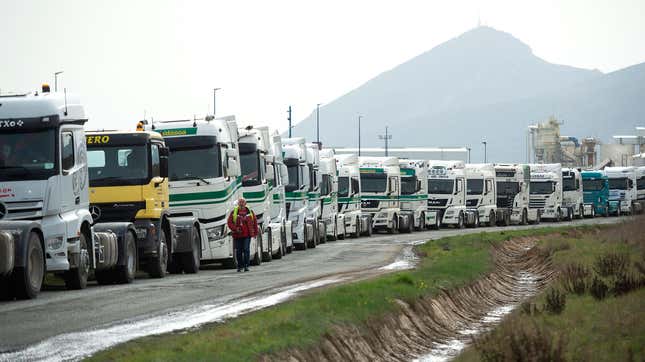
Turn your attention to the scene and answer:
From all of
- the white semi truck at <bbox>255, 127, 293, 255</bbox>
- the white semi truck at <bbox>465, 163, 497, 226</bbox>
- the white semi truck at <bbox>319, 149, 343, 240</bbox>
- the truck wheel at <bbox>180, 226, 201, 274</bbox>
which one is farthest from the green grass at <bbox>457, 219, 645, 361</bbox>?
the white semi truck at <bbox>465, 163, 497, 226</bbox>

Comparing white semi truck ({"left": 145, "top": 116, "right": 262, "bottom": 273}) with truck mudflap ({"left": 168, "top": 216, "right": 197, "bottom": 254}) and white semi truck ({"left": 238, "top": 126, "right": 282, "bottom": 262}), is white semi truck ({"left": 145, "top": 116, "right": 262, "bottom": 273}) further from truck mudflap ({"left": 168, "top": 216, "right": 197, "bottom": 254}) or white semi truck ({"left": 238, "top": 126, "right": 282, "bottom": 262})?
white semi truck ({"left": 238, "top": 126, "right": 282, "bottom": 262})

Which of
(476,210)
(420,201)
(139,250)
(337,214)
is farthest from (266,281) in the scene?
(476,210)

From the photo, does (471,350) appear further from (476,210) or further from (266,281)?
(476,210)

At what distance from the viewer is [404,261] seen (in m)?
35.2

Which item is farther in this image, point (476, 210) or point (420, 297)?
point (476, 210)

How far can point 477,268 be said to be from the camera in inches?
1256

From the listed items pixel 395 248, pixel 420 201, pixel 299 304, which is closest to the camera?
pixel 299 304

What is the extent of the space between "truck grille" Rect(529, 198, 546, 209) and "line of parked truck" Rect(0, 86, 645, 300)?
2596 cm

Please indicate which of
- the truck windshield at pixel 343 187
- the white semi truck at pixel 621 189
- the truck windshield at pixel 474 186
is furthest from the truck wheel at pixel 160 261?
the white semi truck at pixel 621 189

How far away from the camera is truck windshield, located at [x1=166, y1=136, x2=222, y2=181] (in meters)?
30.4

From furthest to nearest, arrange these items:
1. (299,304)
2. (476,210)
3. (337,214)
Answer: (476,210) → (337,214) → (299,304)

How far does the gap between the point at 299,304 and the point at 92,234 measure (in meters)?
6.24

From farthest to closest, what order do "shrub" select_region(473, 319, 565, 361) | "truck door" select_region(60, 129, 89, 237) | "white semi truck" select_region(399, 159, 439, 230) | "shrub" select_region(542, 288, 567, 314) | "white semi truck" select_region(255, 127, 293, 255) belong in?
"white semi truck" select_region(399, 159, 439, 230) < "white semi truck" select_region(255, 127, 293, 255) < "truck door" select_region(60, 129, 89, 237) < "shrub" select_region(542, 288, 567, 314) < "shrub" select_region(473, 319, 565, 361)

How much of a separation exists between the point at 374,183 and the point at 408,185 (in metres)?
3.58
